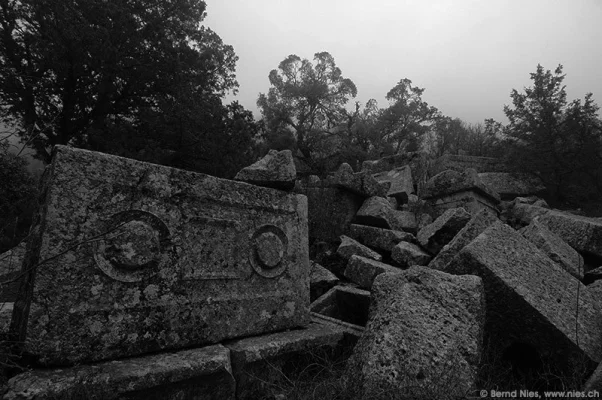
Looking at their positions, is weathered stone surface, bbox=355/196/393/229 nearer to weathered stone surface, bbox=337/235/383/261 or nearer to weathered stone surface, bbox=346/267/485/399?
weathered stone surface, bbox=337/235/383/261

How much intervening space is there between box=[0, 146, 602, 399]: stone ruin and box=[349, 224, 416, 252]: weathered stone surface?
162 cm

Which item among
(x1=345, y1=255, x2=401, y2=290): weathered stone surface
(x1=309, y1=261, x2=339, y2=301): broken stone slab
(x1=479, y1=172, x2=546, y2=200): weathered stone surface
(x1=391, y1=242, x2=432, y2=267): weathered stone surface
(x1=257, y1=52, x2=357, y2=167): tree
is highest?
(x1=257, y1=52, x2=357, y2=167): tree

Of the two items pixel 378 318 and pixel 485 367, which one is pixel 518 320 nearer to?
pixel 485 367

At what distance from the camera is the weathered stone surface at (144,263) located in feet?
5.62

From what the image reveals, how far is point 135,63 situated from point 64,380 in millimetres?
13161

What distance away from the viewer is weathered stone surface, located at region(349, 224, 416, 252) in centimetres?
486

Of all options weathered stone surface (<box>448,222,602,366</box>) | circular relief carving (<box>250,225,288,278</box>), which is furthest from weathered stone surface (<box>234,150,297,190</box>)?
weathered stone surface (<box>448,222,602,366</box>)

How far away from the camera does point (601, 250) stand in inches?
151

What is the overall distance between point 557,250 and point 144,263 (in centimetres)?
397

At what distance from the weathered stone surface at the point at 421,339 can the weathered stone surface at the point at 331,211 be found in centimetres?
359

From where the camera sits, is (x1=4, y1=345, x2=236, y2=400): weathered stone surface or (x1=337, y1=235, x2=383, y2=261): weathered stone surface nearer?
(x1=4, y1=345, x2=236, y2=400): weathered stone surface

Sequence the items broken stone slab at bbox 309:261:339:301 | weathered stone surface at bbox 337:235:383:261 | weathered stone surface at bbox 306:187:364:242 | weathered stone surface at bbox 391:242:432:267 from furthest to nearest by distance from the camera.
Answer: weathered stone surface at bbox 306:187:364:242, weathered stone surface at bbox 337:235:383:261, weathered stone surface at bbox 391:242:432:267, broken stone slab at bbox 309:261:339:301

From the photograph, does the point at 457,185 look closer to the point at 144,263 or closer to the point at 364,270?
the point at 364,270

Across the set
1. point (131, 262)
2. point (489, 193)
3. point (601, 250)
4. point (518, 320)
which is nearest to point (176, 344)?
point (131, 262)
